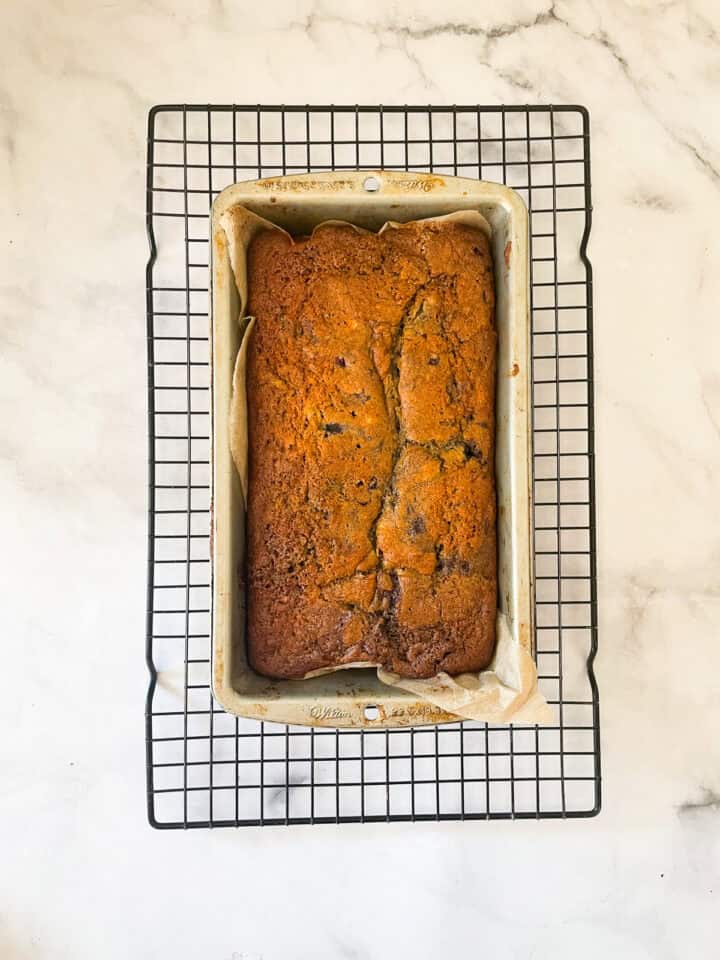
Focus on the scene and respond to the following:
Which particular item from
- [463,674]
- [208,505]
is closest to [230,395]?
[208,505]

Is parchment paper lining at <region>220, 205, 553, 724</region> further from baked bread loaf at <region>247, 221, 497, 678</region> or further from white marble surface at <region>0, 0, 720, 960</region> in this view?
white marble surface at <region>0, 0, 720, 960</region>

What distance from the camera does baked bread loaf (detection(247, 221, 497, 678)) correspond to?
1.04m

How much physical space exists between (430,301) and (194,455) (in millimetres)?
472

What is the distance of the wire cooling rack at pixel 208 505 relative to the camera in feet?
4.25

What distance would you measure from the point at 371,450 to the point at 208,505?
0.37m

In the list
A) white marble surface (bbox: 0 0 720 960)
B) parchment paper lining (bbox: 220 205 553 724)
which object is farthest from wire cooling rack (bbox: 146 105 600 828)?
parchment paper lining (bbox: 220 205 553 724)

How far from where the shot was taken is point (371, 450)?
1042mm
